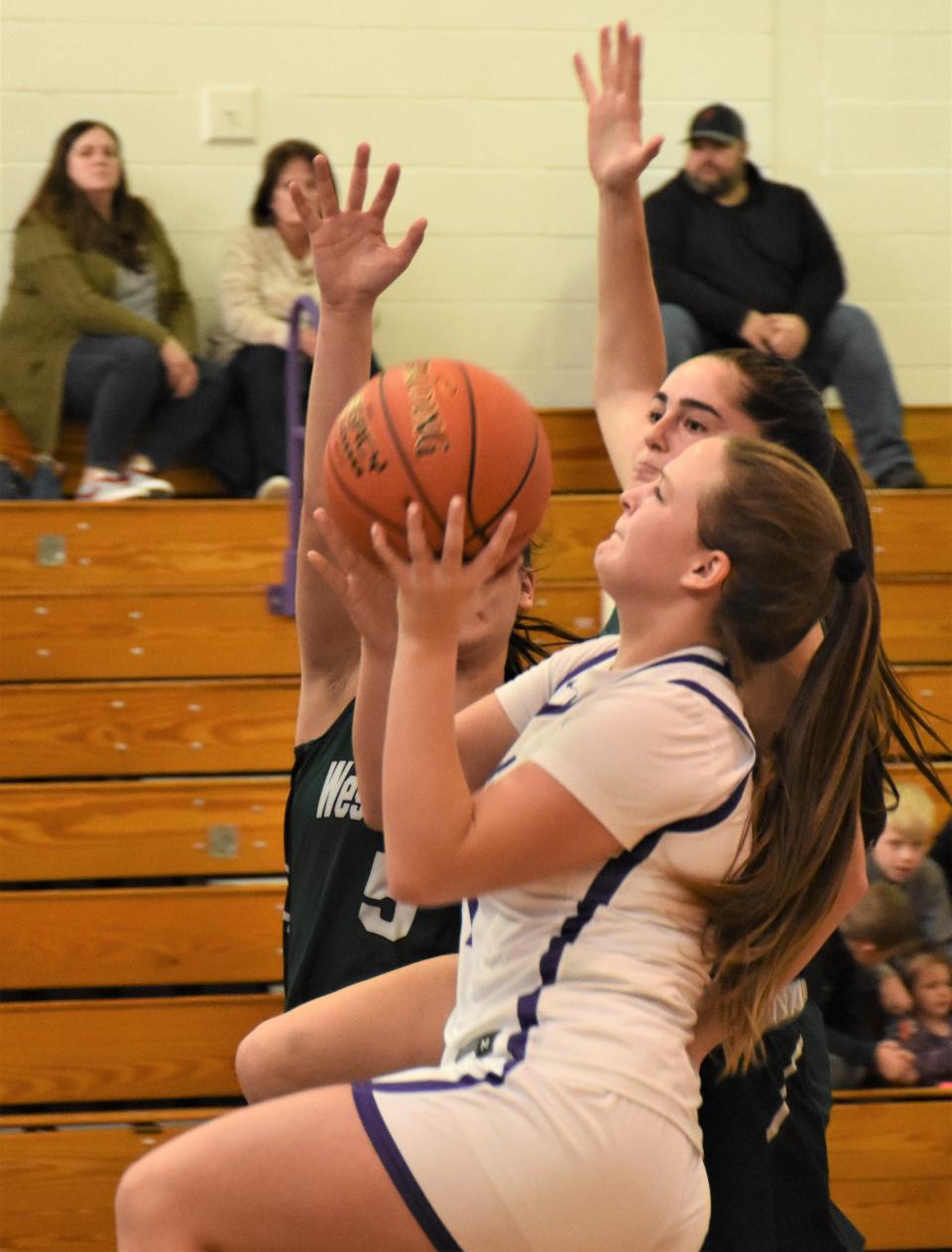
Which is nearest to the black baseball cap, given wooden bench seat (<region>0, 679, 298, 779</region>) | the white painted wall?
the white painted wall

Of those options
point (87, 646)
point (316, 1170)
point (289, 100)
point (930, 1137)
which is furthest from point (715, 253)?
point (316, 1170)

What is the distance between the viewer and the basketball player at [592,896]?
1347 millimetres

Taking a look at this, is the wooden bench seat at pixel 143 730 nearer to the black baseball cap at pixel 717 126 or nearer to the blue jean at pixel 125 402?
the blue jean at pixel 125 402

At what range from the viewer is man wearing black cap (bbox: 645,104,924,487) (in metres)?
4.98

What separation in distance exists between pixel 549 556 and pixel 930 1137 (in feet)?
6.18

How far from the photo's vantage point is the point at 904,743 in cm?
185

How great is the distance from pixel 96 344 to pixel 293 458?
35.0 inches

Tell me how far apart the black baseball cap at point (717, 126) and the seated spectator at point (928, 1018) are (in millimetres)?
2651

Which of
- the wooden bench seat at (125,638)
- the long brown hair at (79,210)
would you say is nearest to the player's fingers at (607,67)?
the wooden bench seat at (125,638)

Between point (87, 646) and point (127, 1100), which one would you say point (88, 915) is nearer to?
point (127, 1100)

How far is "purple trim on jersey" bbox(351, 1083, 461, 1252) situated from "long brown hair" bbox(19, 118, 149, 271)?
13.2ft

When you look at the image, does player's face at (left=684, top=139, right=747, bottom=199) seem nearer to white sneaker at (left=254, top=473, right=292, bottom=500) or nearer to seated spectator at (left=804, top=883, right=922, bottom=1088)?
white sneaker at (left=254, top=473, right=292, bottom=500)

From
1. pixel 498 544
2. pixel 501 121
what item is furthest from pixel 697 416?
pixel 501 121

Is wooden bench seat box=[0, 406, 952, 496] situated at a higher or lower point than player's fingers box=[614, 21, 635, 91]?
lower
